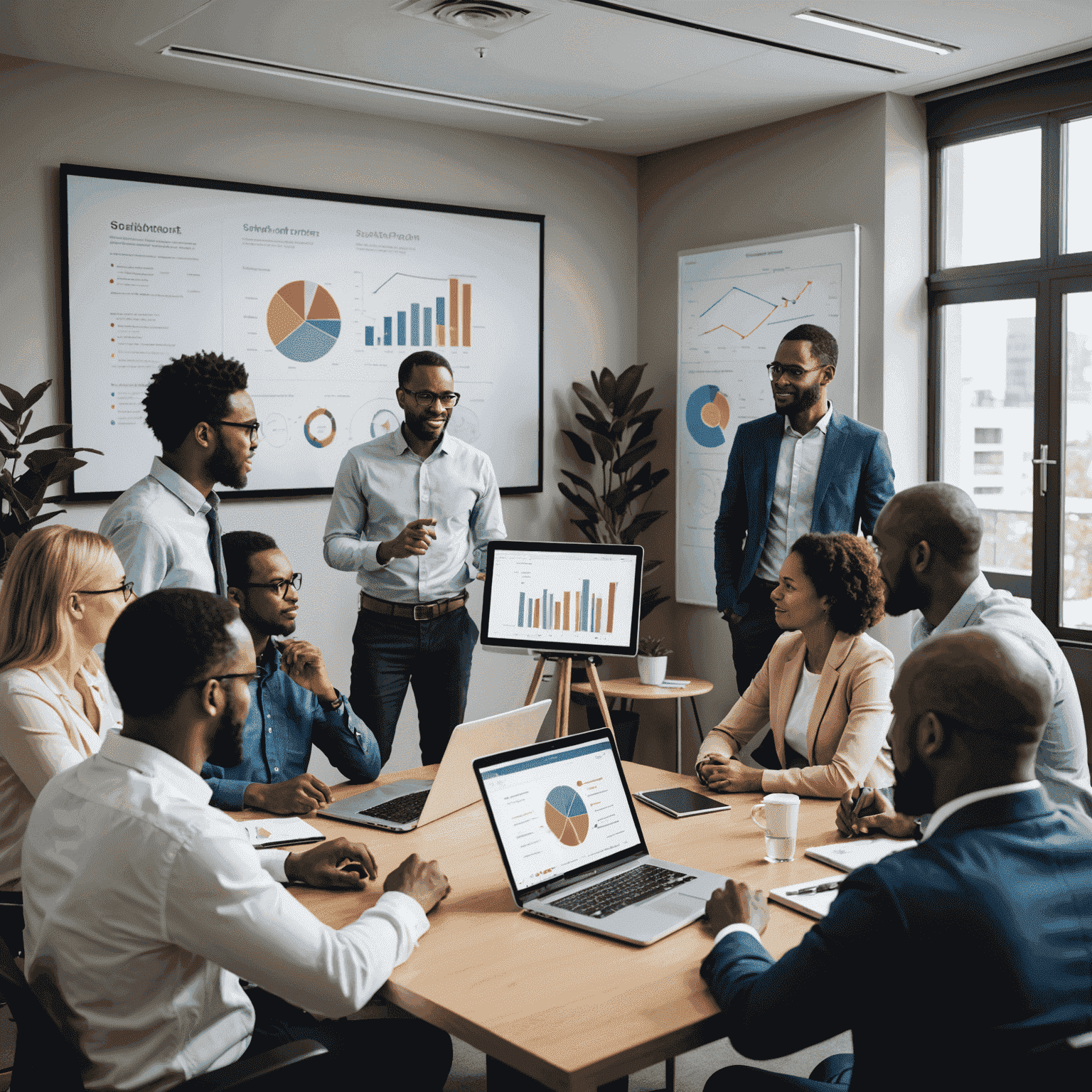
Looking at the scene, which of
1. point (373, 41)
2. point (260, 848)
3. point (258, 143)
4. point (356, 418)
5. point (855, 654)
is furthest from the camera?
point (356, 418)


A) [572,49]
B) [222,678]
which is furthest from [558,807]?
[572,49]

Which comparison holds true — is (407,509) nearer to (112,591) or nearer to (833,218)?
(112,591)

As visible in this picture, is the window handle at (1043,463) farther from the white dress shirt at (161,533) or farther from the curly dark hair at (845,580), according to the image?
the white dress shirt at (161,533)

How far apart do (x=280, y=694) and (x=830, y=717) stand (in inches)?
51.2

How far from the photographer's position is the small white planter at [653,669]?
496 centimetres

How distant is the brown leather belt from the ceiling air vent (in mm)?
1859

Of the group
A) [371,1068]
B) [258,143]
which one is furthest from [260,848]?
[258,143]

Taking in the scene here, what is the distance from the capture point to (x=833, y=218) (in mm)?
4746

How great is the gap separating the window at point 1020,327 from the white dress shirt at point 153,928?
3532 millimetres

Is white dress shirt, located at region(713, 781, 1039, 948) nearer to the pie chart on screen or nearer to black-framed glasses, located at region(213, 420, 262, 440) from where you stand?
black-framed glasses, located at region(213, 420, 262, 440)

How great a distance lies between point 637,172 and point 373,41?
2168 mm

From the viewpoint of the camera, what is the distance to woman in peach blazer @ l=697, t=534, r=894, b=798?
2.59 meters

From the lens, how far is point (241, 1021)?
159cm

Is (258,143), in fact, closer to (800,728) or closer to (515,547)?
(515,547)
